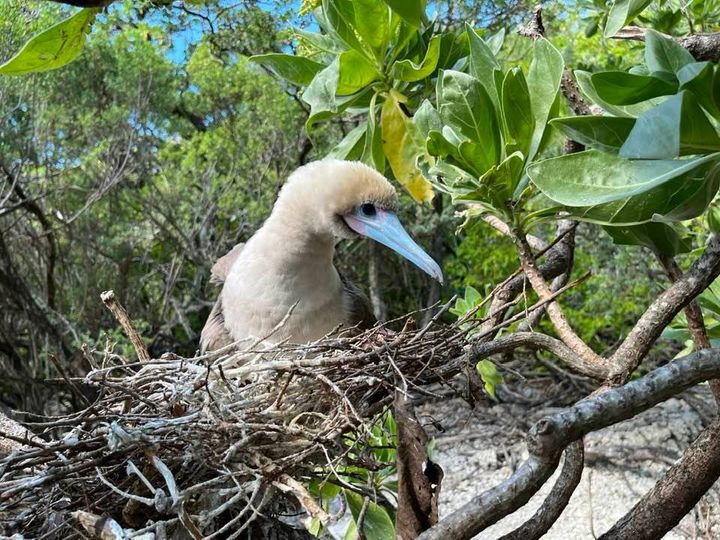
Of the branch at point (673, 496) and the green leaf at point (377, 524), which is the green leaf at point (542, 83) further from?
the green leaf at point (377, 524)

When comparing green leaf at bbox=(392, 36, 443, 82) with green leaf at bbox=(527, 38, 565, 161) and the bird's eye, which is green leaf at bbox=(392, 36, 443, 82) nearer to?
green leaf at bbox=(527, 38, 565, 161)

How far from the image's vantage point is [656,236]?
4.24 feet

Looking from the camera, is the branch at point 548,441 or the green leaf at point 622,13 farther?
the green leaf at point 622,13

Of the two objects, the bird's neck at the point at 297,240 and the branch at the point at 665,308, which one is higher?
the bird's neck at the point at 297,240

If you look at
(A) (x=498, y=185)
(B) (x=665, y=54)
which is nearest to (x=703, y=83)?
(B) (x=665, y=54)

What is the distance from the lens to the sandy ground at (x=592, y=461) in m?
3.66

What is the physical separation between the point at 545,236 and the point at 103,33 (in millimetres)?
3088

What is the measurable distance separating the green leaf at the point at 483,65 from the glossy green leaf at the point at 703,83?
1.40 feet

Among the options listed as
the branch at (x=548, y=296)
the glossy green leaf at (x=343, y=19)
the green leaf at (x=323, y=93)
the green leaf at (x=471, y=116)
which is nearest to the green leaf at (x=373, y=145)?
the glossy green leaf at (x=343, y=19)

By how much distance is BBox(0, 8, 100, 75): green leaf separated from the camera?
1026 mm

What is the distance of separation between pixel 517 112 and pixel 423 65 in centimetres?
30

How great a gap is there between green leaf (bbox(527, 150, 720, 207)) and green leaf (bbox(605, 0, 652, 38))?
23 centimetres

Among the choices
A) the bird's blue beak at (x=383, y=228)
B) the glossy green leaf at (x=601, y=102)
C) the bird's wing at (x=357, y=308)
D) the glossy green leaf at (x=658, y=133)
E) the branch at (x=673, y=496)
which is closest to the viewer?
the glossy green leaf at (x=658, y=133)

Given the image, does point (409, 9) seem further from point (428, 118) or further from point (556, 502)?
point (556, 502)
